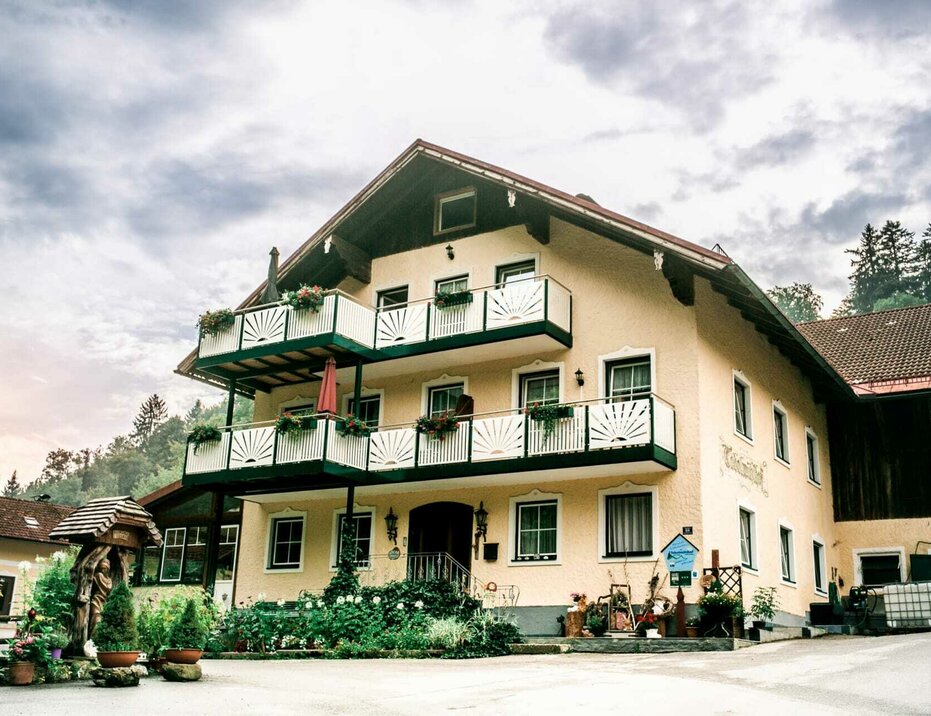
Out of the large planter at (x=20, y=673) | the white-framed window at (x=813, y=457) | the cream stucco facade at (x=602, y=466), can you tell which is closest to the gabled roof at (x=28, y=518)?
the cream stucco facade at (x=602, y=466)

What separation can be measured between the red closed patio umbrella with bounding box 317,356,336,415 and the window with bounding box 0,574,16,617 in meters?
16.6

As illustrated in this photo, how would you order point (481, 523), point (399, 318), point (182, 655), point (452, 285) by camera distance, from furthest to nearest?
point (452, 285) < point (399, 318) < point (481, 523) < point (182, 655)

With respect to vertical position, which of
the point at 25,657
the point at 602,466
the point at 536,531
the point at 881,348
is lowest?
the point at 25,657

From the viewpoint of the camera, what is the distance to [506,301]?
21.9 meters

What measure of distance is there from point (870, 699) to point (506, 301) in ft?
42.0

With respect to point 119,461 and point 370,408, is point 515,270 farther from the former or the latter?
point 119,461

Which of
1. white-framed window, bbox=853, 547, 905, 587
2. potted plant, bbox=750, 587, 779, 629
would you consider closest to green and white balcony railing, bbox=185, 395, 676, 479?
potted plant, bbox=750, 587, 779, 629

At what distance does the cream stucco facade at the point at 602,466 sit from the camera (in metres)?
20.4

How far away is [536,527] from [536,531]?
8cm

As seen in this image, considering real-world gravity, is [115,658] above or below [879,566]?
below

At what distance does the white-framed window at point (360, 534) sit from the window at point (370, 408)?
2.13 m

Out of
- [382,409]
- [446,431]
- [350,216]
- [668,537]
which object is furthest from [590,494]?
[350,216]

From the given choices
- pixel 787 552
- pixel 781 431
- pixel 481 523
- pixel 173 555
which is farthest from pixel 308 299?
pixel 787 552

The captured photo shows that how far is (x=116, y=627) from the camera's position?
12.2 metres
